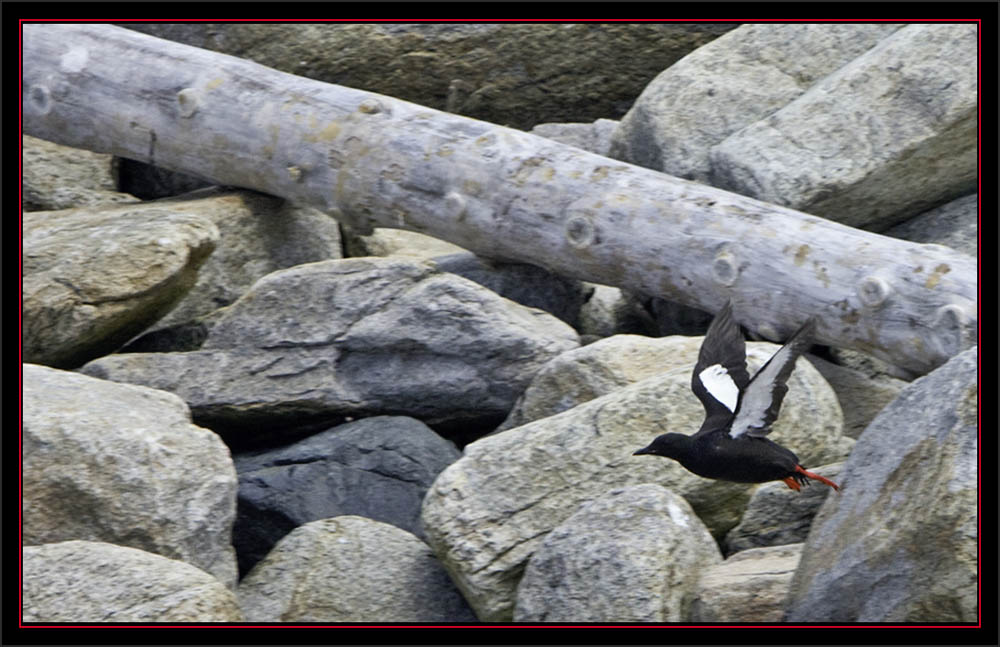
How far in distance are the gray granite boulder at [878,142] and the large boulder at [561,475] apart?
1898mm

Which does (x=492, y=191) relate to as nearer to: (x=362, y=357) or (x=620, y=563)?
(x=362, y=357)

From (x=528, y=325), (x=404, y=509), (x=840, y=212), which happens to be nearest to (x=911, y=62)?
(x=840, y=212)

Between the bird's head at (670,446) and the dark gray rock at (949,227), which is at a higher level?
the dark gray rock at (949,227)

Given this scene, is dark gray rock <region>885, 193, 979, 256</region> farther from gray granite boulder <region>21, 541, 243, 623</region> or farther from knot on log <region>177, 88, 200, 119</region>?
gray granite boulder <region>21, 541, 243, 623</region>

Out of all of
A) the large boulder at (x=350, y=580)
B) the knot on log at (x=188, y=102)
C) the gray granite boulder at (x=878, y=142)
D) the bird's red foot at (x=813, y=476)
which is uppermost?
the gray granite boulder at (x=878, y=142)

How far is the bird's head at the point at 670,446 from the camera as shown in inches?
219

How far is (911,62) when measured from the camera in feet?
26.6

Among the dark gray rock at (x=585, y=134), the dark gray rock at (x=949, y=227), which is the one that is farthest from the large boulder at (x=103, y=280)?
the dark gray rock at (x=949, y=227)

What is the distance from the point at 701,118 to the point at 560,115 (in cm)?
220

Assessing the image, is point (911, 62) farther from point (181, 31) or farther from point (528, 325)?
point (181, 31)

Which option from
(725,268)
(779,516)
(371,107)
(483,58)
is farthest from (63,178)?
(779,516)

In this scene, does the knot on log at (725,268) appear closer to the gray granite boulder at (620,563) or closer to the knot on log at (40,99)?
the gray granite boulder at (620,563)

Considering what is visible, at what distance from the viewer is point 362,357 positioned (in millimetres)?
7363

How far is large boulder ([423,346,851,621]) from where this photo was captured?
5.64m
